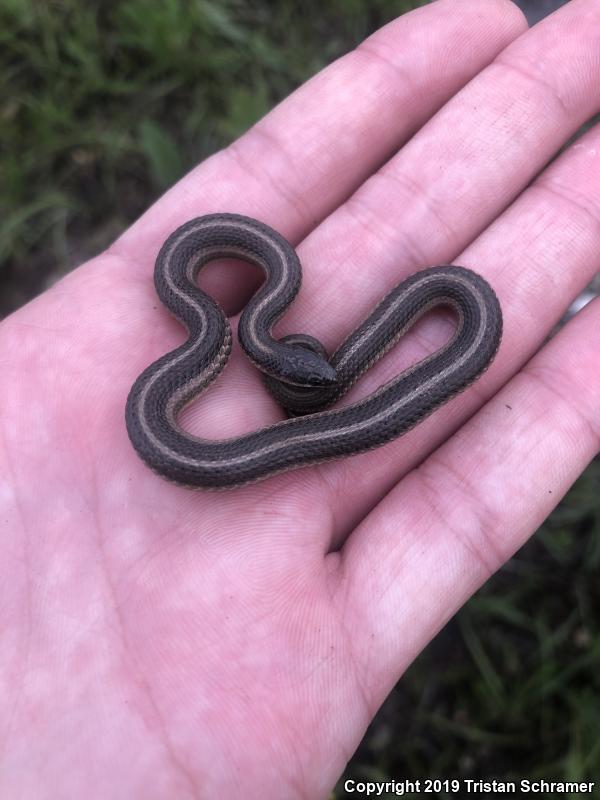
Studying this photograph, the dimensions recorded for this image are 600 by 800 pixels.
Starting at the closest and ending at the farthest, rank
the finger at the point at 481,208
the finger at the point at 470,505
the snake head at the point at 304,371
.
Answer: the finger at the point at 470,505 < the snake head at the point at 304,371 < the finger at the point at 481,208

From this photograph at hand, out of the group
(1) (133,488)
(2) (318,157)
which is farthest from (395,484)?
(2) (318,157)

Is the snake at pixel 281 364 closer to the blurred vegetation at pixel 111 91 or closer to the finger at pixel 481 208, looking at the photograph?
the finger at pixel 481 208

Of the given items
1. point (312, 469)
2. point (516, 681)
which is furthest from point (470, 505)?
point (516, 681)

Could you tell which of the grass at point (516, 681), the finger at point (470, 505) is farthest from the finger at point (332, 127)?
the grass at point (516, 681)

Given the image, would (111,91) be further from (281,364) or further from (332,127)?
(281,364)

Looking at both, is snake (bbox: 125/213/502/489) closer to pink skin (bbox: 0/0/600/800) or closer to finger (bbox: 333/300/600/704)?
pink skin (bbox: 0/0/600/800)

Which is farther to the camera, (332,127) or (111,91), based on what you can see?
(111,91)

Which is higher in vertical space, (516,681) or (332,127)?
(332,127)
